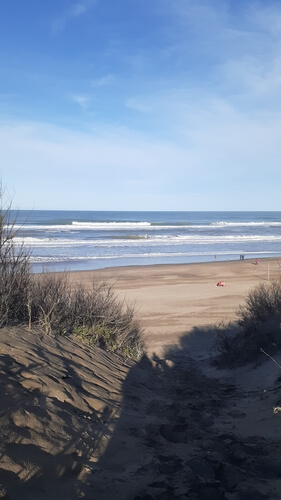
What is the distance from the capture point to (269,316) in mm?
8336

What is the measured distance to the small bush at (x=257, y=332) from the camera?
7695mm

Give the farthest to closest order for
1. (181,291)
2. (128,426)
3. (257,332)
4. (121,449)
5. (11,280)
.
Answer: (181,291) → (257,332) → (11,280) → (128,426) → (121,449)

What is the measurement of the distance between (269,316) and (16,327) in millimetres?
4832

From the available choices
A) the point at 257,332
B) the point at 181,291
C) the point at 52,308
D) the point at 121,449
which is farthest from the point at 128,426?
the point at 181,291

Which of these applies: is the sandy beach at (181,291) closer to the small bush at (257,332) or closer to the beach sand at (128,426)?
the small bush at (257,332)

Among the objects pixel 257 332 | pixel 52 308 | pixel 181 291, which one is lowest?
pixel 181 291

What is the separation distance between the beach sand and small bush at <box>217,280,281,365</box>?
1.12ft

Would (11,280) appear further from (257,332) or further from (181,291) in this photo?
(181,291)

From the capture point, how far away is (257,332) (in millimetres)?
7926

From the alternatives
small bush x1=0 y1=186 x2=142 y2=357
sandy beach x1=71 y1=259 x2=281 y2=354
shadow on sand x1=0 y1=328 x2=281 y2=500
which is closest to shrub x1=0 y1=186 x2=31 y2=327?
small bush x1=0 y1=186 x2=142 y2=357

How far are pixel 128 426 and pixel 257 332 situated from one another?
4.05m

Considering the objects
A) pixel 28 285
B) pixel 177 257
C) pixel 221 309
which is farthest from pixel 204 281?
pixel 28 285

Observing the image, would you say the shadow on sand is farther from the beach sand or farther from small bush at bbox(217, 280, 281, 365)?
small bush at bbox(217, 280, 281, 365)

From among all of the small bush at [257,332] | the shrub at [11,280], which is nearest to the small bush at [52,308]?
the shrub at [11,280]
